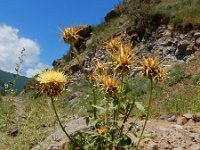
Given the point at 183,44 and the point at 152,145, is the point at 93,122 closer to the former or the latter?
the point at 152,145

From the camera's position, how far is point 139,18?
71.8ft

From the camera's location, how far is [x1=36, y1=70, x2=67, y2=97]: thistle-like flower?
3.32 metres

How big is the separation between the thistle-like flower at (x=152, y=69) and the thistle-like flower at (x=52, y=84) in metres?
0.59

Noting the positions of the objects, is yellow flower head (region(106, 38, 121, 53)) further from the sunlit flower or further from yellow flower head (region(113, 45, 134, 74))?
the sunlit flower

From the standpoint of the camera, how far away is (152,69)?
331cm

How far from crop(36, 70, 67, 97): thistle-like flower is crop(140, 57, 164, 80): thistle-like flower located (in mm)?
587

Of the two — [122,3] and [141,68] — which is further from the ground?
[122,3]

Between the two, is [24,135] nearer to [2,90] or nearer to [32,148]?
[32,148]

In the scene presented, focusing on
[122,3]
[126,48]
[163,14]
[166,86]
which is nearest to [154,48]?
[163,14]

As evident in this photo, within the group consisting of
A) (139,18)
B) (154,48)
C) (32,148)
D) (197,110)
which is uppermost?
(139,18)

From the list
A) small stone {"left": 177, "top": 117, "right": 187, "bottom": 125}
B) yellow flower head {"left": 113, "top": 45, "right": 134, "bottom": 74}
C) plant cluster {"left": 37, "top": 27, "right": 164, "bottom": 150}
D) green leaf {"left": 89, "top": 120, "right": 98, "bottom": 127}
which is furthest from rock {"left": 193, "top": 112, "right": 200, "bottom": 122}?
yellow flower head {"left": 113, "top": 45, "right": 134, "bottom": 74}

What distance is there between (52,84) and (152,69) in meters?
0.73

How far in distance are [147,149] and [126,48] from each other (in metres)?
2.49

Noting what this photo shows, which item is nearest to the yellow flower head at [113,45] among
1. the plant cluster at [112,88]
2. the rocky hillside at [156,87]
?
the plant cluster at [112,88]
